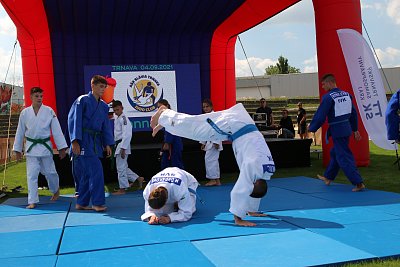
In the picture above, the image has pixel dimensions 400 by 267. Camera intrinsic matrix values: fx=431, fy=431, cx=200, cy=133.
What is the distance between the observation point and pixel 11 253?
331 centimetres

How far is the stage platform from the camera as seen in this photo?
3.00m

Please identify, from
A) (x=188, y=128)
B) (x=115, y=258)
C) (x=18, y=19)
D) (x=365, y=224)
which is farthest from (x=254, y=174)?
(x=18, y=19)

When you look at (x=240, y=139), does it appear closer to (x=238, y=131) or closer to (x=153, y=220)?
(x=238, y=131)

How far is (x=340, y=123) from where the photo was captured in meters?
5.68

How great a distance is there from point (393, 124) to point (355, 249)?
290 cm

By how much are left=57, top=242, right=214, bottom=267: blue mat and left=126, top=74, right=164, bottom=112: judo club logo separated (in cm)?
700

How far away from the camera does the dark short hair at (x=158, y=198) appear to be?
3925mm

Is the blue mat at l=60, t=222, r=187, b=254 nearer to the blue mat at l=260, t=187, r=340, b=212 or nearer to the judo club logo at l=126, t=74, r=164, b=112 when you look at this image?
the blue mat at l=260, t=187, r=340, b=212

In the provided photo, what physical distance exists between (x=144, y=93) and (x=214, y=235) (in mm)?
6913

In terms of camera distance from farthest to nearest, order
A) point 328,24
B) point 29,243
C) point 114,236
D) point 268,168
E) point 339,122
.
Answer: point 328,24
point 339,122
point 268,168
point 114,236
point 29,243

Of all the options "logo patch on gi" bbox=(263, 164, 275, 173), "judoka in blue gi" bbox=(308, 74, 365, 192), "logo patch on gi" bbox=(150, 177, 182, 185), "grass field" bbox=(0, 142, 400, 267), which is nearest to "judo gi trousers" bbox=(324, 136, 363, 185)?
"judoka in blue gi" bbox=(308, 74, 365, 192)

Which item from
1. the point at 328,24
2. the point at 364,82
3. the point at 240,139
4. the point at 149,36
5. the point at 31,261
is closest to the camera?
the point at 31,261

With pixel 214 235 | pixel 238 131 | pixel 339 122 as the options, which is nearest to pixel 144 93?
pixel 339 122

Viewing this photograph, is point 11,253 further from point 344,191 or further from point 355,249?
point 344,191
